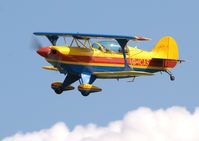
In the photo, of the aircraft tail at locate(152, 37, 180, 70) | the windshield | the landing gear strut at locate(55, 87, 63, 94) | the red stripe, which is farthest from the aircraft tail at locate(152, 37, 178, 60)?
the landing gear strut at locate(55, 87, 63, 94)

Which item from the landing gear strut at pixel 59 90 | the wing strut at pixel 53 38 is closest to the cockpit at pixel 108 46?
the wing strut at pixel 53 38

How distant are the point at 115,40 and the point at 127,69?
6.91ft

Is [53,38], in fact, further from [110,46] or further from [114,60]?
[114,60]

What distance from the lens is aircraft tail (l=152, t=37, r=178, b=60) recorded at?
35031mm

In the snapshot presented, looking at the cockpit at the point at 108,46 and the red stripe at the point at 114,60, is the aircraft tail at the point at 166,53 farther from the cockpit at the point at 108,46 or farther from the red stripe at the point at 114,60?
the cockpit at the point at 108,46

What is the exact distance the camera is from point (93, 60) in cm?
3125

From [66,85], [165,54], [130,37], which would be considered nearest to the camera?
[130,37]

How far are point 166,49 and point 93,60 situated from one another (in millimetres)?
6072

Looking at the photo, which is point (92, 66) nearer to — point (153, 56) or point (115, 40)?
point (115, 40)

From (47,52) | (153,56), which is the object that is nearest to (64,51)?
(47,52)

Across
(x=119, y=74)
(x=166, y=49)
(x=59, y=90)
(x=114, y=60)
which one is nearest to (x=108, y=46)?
(x=114, y=60)

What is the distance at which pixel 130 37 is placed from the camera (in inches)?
1193

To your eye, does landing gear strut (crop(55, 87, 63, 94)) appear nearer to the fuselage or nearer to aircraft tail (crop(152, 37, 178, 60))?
the fuselage

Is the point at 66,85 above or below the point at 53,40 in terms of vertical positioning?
below
